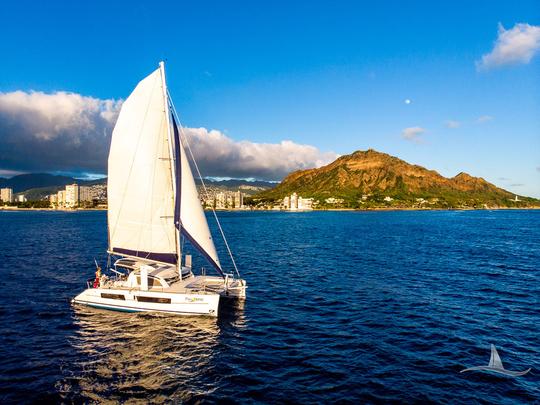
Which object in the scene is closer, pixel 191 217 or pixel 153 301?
pixel 153 301

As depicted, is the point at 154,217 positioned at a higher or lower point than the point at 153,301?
higher

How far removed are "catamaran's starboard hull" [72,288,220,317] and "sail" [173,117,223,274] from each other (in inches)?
143

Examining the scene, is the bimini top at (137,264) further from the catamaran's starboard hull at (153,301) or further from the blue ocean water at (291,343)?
the blue ocean water at (291,343)

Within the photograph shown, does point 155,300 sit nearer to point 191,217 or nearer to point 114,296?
point 114,296

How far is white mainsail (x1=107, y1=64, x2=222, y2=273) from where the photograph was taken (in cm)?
3475

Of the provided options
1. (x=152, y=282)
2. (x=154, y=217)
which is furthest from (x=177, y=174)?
(x=152, y=282)

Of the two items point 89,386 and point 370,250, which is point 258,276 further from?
point 370,250

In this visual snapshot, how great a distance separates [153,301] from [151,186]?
1115 cm

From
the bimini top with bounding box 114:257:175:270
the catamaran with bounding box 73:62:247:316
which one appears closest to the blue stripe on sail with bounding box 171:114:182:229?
the catamaran with bounding box 73:62:247:316

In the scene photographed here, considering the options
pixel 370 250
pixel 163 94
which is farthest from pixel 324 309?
pixel 370 250

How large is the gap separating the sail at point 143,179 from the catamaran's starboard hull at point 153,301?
4628 millimetres

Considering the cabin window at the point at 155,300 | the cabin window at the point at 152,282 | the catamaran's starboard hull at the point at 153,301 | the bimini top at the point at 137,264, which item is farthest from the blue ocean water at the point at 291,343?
the bimini top at the point at 137,264

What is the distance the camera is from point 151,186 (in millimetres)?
36156

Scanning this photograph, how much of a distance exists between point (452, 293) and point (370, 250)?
38.5m
